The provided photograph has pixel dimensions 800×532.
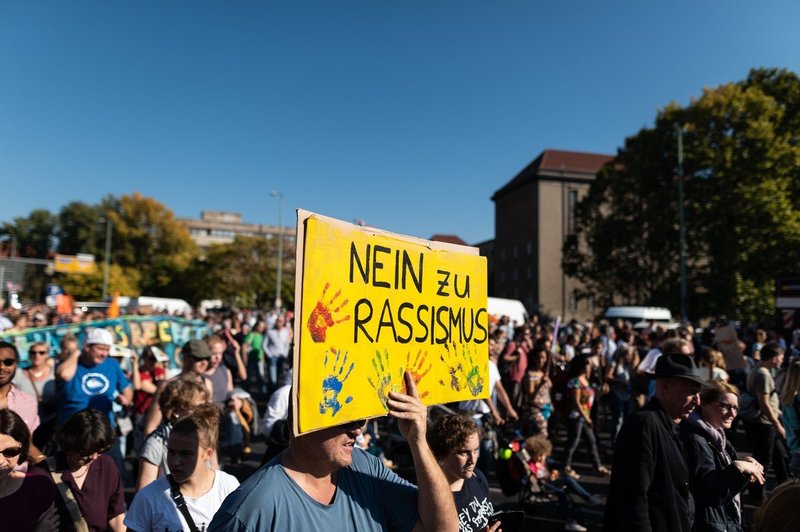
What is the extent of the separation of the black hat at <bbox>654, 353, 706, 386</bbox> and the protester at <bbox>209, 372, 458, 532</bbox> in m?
1.83

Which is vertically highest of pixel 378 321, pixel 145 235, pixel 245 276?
pixel 145 235

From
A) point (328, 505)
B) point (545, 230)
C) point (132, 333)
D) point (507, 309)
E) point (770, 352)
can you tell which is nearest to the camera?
point (328, 505)

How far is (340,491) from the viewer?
1.77 meters

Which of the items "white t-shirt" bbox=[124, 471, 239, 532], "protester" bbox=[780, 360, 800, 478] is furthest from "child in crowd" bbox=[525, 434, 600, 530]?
"white t-shirt" bbox=[124, 471, 239, 532]

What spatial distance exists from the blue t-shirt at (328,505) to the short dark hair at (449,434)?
3.70 feet

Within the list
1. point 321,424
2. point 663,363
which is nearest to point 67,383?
point 321,424

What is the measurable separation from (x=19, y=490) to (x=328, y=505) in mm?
1759

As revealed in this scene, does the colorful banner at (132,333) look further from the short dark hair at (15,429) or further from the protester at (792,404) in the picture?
the protester at (792,404)

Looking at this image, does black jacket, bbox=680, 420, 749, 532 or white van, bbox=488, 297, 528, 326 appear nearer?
black jacket, bbox=680, 420, 749, 532

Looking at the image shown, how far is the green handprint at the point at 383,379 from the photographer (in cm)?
194

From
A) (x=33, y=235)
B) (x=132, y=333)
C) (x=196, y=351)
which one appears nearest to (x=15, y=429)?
(x=196, y=351)

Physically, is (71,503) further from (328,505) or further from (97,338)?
(97,338)

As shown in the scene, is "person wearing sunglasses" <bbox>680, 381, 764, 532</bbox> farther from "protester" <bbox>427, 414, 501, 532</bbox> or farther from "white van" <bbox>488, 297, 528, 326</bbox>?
"white van" <bbox>488, 297, 528, 326</bbox>

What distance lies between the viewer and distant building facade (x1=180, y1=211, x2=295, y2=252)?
89062 mm
